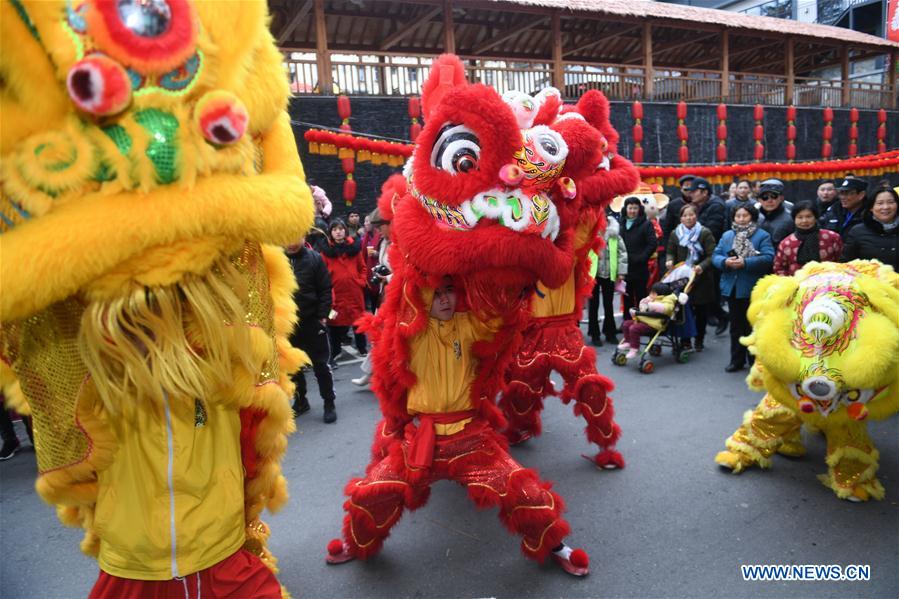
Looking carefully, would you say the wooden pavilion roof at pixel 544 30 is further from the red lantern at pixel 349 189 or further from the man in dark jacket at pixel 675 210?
the man in dark jacket at pixel 675 210

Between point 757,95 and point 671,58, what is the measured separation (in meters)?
3.22

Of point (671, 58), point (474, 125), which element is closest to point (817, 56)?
point (671, 58)

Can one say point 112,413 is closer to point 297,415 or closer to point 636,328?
point 297,415

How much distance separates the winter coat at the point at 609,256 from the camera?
6234 mm

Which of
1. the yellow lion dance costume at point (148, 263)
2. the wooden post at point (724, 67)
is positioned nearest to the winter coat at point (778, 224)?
the yellow lion dance costume at point (148, 263)

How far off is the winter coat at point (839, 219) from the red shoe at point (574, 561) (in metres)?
3.80

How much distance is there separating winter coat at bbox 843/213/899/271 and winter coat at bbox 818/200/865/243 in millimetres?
675

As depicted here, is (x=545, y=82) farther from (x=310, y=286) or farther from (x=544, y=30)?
(x=310, y=286)

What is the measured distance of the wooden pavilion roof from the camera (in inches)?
465

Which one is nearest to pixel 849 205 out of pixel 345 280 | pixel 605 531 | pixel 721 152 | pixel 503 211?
pixel 605 531

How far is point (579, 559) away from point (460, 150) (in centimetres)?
190

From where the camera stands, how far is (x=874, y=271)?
3068 mm

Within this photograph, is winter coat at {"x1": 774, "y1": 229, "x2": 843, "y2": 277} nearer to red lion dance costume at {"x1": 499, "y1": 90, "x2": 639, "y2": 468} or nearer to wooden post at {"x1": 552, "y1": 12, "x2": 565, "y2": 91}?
red lion dance costume at {"x1": 499, "y1": 90, "x2": 639, "y2": 468}

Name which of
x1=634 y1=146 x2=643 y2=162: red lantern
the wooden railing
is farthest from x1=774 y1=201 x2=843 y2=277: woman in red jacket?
x1=634 y1=146 x2=643 y2=162: red lantern
